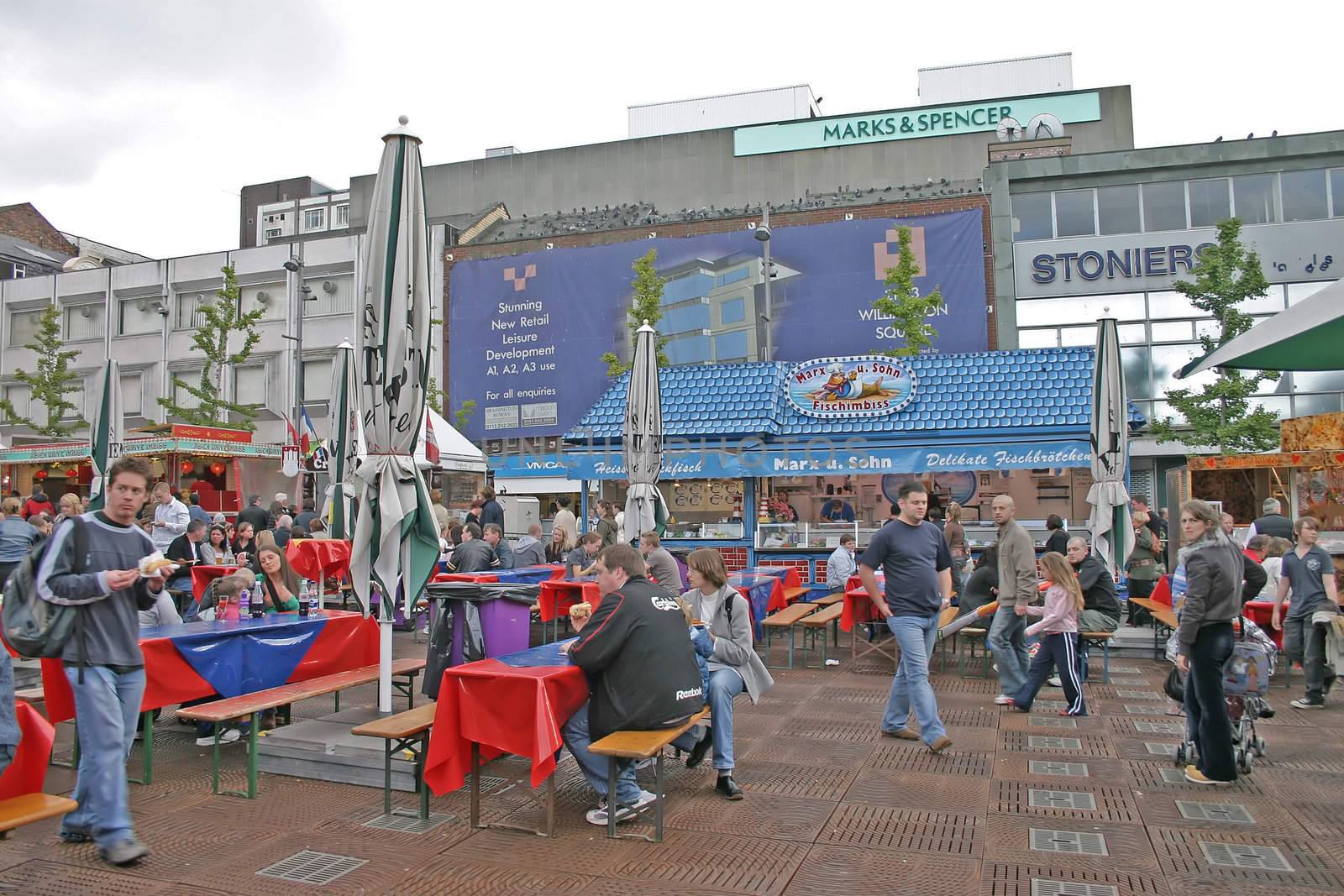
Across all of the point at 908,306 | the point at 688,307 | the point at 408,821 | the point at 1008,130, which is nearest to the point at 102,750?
the point at 408,821

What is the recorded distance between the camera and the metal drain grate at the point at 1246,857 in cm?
459

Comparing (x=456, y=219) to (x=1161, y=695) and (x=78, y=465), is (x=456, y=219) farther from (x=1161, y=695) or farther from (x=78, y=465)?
(x=1161, y=695)

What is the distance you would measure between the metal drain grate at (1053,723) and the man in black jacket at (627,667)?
3.65 meters

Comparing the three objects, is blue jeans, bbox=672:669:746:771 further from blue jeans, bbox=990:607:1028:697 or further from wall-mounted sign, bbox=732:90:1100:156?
wall-mounted sign, bbox=732:90:1100:156

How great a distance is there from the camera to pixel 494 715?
202 inches

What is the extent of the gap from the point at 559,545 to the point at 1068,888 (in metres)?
10.6

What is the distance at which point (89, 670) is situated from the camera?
4.62 metres

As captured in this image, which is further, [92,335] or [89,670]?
[92,335]

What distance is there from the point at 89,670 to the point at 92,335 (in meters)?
41.2

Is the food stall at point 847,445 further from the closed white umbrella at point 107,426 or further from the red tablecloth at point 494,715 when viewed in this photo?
the red tablecloth at point 494,715

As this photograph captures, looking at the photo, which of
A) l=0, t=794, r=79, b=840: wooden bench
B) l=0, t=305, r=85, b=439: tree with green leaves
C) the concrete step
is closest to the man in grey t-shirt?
the concrete step

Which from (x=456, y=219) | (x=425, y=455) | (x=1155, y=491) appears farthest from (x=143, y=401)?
(x=1155, y=491)

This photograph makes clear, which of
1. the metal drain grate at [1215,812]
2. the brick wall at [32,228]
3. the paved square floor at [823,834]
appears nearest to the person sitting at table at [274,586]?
the paved square floor at [823,834]

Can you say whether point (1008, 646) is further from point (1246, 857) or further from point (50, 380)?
point (50, 380)
